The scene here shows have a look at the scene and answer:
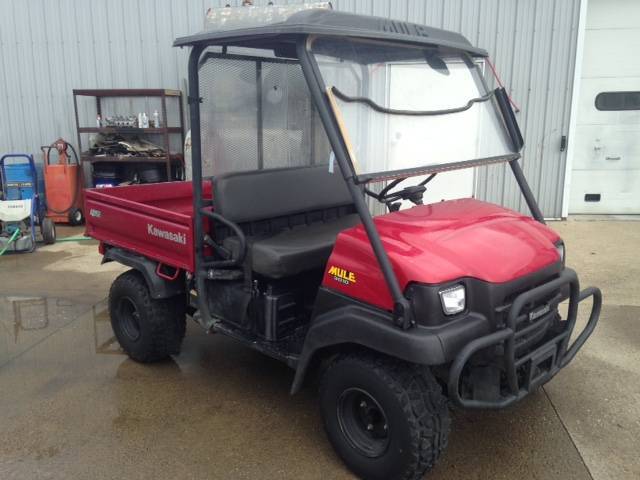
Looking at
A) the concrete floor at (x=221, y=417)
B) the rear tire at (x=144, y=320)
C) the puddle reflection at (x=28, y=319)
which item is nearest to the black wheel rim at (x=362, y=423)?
the concrete floor at (x=221, y=417)

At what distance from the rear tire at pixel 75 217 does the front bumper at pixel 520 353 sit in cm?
682

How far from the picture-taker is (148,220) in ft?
11.5

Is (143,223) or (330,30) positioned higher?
(330,30)

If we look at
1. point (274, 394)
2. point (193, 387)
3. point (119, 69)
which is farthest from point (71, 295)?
point (119, 69)

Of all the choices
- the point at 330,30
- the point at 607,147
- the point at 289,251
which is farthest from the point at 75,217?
the point at 607,147

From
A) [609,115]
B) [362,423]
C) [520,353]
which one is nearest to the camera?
[520,353]

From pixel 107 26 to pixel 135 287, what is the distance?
220 inches

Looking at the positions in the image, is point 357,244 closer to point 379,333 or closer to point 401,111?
point 379,333

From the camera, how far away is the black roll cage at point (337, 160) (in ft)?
7.54

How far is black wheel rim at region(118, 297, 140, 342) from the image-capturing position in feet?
12.7

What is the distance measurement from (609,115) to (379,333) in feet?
21.4

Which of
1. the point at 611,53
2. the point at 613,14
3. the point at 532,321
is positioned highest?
the point at 613,14

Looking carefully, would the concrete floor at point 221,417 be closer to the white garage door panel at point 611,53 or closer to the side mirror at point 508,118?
the side mirror at point 508,118

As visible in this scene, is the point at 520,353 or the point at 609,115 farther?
the point at 609,115
